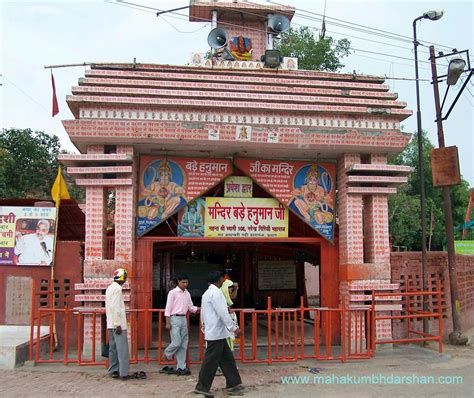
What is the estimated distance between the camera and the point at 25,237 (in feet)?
31.2

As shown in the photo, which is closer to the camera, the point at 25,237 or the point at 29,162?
the point at 25,237

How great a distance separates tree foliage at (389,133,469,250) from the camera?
1088 inches

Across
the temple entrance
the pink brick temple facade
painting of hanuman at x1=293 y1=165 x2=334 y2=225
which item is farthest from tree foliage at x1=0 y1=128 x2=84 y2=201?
painting of hanuman at x1=293 y1=165 x2=334 y2=225

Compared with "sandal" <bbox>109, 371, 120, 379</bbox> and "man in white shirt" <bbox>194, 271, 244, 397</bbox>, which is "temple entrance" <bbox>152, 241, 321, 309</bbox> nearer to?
"sandal" <bbox>109, 371, 120, 379</bbox>

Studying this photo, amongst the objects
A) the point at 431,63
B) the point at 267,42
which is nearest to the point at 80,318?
the point at 267,42

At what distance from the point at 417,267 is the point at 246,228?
12.6ft

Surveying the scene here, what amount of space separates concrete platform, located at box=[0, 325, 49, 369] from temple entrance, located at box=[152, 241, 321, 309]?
5758 mm

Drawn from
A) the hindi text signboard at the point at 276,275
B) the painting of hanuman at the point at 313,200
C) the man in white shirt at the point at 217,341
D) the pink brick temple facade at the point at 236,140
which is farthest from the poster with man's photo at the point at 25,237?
the hindi text signboard at the point at 276,275

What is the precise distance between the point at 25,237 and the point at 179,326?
142 inches

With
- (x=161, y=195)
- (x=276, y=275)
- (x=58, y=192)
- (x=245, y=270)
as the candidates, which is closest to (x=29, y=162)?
(x=245, y=270)

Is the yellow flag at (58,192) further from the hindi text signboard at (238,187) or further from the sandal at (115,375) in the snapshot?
the sandal at (115,375)

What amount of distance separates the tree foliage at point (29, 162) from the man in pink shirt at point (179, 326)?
14241mm

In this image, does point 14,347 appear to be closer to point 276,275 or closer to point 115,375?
point 115,375

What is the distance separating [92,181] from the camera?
30.3ft
